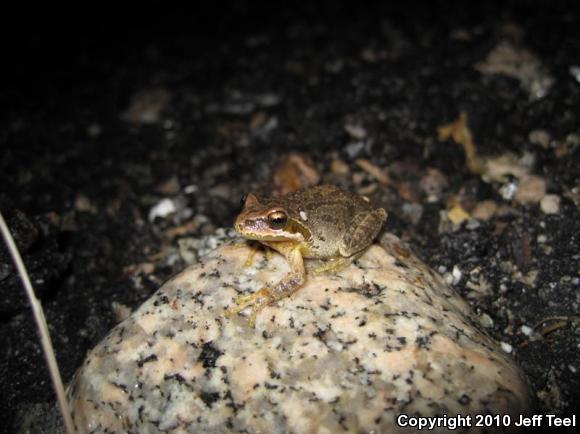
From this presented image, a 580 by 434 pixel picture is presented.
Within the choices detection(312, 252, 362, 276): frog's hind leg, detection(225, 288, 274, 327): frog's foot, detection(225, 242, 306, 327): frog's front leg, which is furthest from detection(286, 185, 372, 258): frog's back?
detection(225, 288, 274, 327): frog's foot

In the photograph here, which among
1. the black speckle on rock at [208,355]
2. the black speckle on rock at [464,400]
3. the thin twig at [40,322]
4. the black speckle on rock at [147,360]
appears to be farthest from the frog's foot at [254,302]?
the black speckle on rock at [464,400]

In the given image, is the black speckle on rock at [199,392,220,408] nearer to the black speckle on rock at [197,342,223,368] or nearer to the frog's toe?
the black speckle on rock at [197,342,223,368]

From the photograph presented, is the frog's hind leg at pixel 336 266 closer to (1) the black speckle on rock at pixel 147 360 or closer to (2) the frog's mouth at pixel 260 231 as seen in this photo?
(2) the frog's mouth at pixel 260 231

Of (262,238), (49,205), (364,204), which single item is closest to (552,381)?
(364,204)

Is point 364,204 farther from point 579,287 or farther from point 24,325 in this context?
point 24,325

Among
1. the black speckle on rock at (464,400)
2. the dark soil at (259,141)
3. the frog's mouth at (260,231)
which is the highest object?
the frog's mouth at (260,231)

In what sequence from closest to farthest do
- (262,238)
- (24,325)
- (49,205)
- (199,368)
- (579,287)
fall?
1. (199,368)
2. (262,238)
3. (579,287)
4. (24,325)
5. (49,205)

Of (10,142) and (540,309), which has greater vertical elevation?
(540,309)

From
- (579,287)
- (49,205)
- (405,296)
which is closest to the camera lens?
(405,296)
